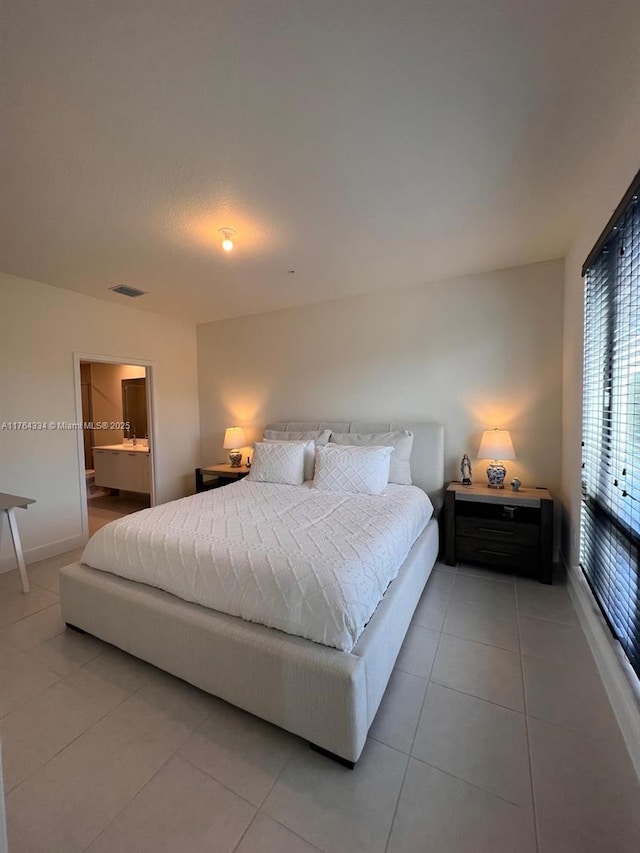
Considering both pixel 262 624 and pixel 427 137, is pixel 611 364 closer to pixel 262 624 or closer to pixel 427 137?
pixel 427 137

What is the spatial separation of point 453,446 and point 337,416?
1.21 meters

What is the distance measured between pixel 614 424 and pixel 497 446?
1121 mm

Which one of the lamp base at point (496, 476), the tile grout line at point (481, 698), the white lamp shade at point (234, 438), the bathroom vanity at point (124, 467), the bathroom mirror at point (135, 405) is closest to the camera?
the tile grout line at point (481, 698)

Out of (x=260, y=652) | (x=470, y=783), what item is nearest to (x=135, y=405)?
(x=260, y=652)

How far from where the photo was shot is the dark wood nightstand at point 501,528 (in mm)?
2516

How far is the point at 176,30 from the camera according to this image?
1083 millimetres

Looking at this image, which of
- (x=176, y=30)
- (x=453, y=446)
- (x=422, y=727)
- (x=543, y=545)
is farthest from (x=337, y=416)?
(x=176, y=30)

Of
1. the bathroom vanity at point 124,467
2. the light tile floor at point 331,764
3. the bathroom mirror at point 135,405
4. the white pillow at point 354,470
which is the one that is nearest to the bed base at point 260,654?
the light tile floor at point 331,764

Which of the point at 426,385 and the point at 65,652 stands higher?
the point at 426,385

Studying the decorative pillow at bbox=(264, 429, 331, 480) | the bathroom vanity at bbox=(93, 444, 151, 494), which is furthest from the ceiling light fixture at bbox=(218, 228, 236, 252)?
the bathroom vanity at bbox=(93, 444, 151, 494)

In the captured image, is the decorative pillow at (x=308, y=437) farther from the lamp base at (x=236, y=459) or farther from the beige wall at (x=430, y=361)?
the lamp base at (x=236, y=459)

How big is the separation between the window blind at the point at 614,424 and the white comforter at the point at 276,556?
0.97 m

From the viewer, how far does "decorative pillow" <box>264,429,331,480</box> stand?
3.28 meters

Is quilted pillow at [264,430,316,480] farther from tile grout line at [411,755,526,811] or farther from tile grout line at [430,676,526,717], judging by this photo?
tile grout line at [411,755,526,811]
